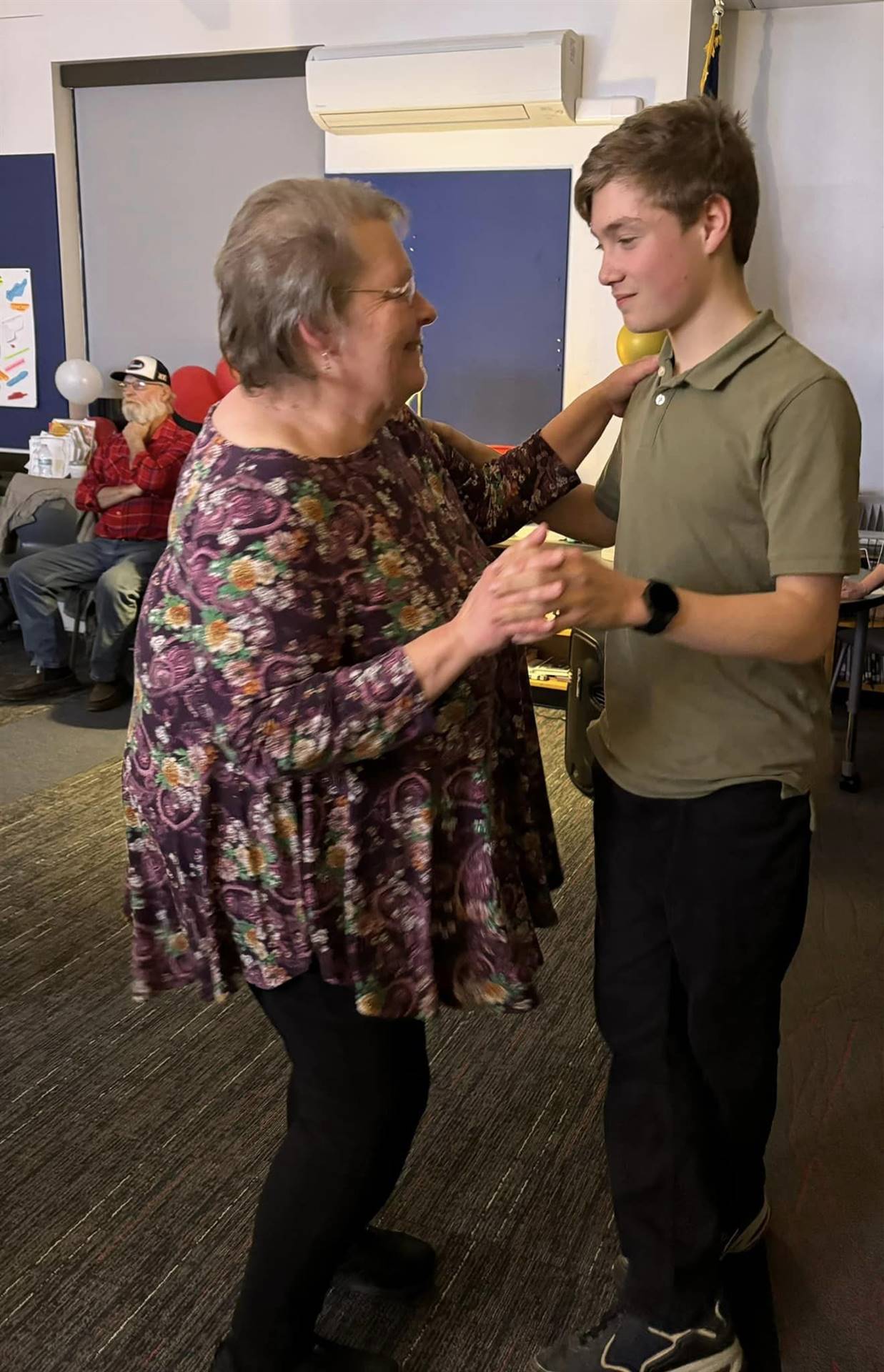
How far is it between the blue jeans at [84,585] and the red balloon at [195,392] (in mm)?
922

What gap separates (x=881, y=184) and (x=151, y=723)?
15.4 ft

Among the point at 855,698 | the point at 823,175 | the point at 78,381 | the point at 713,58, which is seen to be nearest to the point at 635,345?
the point at 713,58

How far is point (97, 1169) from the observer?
1.96 metres

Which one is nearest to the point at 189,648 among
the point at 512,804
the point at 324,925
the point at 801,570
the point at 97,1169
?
the point at 324,925

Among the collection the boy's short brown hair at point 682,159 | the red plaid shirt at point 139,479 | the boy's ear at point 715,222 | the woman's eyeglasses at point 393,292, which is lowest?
the red plaid shirt at point 139,479

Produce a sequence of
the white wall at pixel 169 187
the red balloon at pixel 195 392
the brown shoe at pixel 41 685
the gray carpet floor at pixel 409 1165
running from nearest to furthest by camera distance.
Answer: the gray carpet floor at pixel 409 1165 < the brown shoe at pixel 41 685 < the white wall at pixel 169 187 < the red balloon at pixel 195 392

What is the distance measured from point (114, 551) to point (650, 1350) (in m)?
4.10

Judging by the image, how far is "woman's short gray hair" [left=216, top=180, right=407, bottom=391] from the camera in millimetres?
1137

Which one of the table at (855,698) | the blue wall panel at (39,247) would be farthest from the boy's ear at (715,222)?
the blue wall panel at (39,247)

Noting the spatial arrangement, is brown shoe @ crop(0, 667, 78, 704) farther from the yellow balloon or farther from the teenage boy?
the teenage boy

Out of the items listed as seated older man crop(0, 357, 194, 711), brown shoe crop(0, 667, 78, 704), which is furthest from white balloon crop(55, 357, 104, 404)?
brown shoe crop(0, 667, 78, 704)

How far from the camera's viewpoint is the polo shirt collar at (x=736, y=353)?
4.13ft

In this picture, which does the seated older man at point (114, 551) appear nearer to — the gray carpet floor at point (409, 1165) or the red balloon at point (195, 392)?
the red balloon at point (195, 392)

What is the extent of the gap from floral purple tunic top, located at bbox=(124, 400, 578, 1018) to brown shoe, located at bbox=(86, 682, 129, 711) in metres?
3.47
